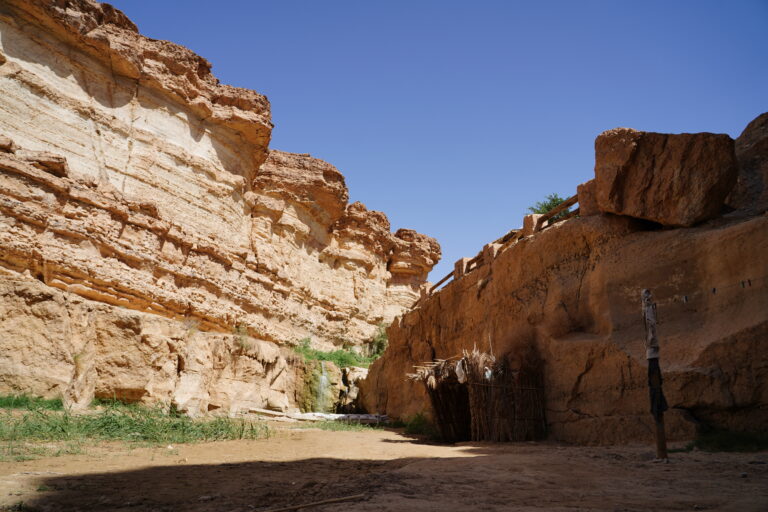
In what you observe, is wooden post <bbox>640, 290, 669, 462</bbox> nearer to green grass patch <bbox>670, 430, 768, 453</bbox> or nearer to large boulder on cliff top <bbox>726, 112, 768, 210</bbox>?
green grass patch <bbox>670, 430, 768, 453</bbox>

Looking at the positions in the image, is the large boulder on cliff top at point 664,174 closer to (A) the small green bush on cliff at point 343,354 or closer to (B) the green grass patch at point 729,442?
(B) the green grass patch at point 729,442

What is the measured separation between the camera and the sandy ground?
3.71 meters

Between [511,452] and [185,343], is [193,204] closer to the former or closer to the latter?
[185,343]

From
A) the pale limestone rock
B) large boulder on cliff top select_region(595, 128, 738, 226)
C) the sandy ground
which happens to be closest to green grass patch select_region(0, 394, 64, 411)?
the pale limestone rock

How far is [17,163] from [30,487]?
42.4 feet

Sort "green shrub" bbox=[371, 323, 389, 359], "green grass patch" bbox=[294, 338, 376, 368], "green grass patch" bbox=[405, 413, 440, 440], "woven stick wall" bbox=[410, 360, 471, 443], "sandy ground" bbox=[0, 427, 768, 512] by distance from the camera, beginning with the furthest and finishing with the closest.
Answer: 1. "green shrub" bbox=[371, 323, 389, 359]
2. "green grass patch" bbox=[294, 338, 376, 368]
3. "green grass patch" bbox=[405, 413, 440, 440]
4. "woven stick wall" bbox=[410, 360, 471, 443]
5. "sandy ground" bbox=[0, 427, 768, 512]

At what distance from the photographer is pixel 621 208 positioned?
8.62m

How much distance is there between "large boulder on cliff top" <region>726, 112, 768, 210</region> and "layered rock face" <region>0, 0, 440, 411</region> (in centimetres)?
1361

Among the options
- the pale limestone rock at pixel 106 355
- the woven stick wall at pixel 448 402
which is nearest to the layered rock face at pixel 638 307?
the woven stick wall at pixel 448 402

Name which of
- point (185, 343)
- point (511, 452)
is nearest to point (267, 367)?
point (185, 343)

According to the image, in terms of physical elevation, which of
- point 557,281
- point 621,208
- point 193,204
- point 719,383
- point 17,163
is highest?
point 193,204

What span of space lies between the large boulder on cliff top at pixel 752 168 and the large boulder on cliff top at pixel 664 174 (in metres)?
0.53

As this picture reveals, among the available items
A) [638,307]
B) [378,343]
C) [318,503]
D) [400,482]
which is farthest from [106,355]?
[378,343]

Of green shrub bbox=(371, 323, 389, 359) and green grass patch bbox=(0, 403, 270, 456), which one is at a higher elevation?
green shrub bbox=(371, 323, 389, 359)
